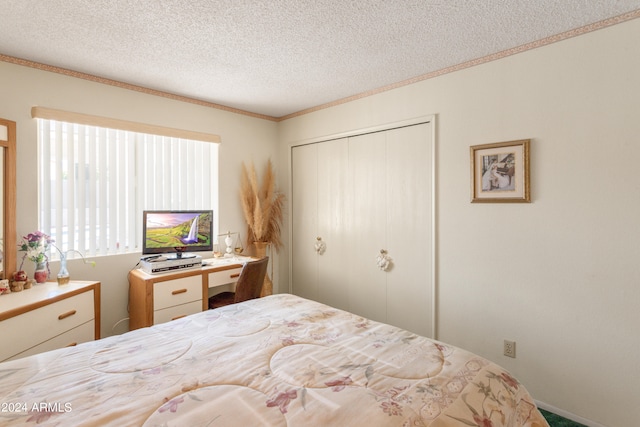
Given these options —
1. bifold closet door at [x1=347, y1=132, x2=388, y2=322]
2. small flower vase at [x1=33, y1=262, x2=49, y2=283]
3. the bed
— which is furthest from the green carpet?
small flower vase at [x1=33, y1=262, x2=49, y2=283]

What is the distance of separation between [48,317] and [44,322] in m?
0.03

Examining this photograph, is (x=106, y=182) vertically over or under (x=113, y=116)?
under

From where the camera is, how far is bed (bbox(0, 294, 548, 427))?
0.95m

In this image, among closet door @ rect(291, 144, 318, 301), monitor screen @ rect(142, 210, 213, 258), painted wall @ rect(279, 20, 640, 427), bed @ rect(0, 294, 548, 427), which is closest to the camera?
bed @ rect(0, 294, 548, 427)

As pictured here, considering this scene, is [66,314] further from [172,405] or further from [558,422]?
[558,422]

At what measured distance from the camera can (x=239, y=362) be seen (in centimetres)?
126

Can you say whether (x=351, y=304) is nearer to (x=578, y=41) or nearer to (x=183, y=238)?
(x=183, y=238)

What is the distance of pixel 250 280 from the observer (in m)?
2.74

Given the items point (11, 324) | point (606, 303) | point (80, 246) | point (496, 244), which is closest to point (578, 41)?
point (496, 244)

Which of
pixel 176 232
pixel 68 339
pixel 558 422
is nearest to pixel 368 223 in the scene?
pixel 176 232

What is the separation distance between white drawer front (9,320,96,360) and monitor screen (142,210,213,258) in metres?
A: 0.69

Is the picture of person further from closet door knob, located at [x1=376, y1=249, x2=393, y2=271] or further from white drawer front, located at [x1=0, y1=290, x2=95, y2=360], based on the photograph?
white drawer front, located at [x1=0, y1=290, x2=95, y2=360]

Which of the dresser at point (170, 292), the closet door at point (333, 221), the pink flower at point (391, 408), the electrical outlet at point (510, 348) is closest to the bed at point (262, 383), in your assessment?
the pink flower at point (391, 408)

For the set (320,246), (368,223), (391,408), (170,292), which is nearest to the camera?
(391,408)
